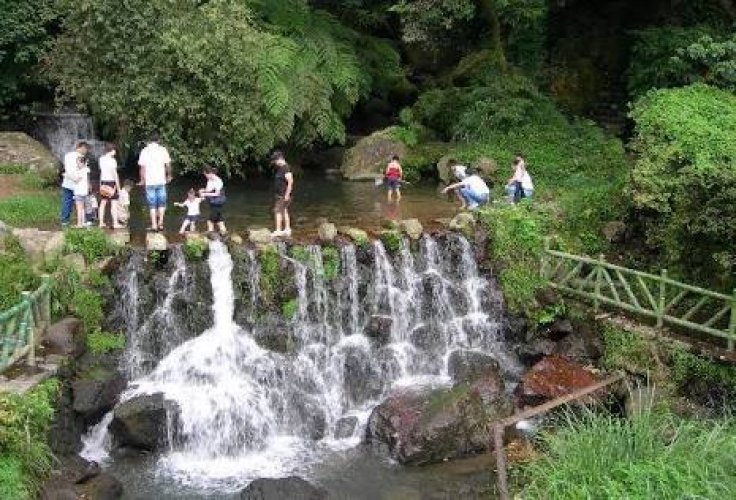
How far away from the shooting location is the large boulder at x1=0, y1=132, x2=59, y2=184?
62.2 feet

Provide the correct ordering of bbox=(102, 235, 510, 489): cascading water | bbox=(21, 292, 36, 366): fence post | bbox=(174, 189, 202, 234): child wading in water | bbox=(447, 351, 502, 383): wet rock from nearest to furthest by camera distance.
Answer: bbox=(21, 292, 36, 366): fence post, bbox=(102, 235, 510, 489): cascading water, bbox=(447, 351, 502, 383): wet rock, bbox=(174, 189, 202, 234): child wading in water

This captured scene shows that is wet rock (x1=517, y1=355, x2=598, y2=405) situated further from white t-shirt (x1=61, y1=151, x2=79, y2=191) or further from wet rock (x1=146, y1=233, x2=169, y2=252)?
white t-shirt (x1=61, y1=151, x2=79, y2=191)

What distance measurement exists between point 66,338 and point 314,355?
13.0ft

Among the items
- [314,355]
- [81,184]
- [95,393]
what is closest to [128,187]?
[81,184]

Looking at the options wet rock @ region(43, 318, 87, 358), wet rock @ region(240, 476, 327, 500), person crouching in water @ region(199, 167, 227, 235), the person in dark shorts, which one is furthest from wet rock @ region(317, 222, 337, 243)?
wet rock @ region(240, 476, 327, 500)

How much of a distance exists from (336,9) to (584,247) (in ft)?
43.7

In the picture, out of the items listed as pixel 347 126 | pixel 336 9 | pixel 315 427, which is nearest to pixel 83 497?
pixel 315 427

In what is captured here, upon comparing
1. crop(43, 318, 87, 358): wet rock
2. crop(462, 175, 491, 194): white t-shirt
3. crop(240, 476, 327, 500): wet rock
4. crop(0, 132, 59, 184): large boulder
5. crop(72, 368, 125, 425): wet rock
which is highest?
crop(0, 132, 59, 184): large boulder

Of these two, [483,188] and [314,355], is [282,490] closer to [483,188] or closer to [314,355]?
[314,355]

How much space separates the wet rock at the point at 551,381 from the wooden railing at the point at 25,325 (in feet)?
24.4

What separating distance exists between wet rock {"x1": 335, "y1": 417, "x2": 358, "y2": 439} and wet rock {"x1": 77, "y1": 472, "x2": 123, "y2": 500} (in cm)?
348

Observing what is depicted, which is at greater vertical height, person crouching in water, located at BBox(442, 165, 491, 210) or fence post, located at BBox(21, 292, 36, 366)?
person crouching in water, located at BBox(442, 165, 491, 210)

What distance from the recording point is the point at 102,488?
33.9ft

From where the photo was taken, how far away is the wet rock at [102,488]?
10180 millimetres
